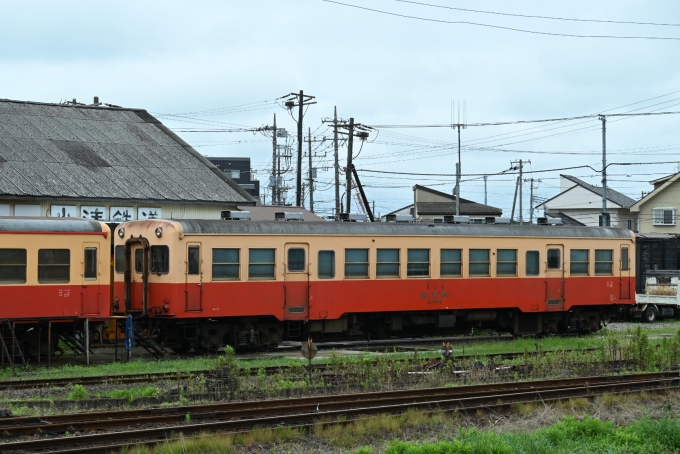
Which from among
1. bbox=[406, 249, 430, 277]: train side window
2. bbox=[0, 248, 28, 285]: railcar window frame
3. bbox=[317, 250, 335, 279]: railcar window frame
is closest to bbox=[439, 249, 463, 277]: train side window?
bbox=[406, 249, 430, 277]: train side window

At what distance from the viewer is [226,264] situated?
20250 millimetres

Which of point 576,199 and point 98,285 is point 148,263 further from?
point 576,199

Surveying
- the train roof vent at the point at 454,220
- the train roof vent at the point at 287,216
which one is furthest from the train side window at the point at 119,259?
the train roof vent at the point at 454,220

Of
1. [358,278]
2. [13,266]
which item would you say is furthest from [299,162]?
[13,266]

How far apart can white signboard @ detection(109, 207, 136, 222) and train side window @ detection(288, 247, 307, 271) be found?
10.0 meters

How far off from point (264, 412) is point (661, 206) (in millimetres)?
49655

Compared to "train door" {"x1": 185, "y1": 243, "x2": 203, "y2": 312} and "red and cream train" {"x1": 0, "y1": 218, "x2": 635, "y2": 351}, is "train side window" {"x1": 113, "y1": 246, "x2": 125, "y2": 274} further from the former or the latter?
"train door" {"x1": 185, "y1": 243, "x2": 203, "y2": 312}

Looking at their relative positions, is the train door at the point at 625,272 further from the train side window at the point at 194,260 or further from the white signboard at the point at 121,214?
the white signboard at the point at 121,214

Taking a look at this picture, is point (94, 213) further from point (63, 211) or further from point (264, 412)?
point (264, 412)

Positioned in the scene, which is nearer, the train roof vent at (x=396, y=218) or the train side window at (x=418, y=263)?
the train side window at (x=418, y=263)

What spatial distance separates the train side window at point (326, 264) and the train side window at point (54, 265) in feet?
19.1

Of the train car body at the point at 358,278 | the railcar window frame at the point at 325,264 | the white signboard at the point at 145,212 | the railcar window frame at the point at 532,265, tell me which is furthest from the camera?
the white signboard at the point at 145,212

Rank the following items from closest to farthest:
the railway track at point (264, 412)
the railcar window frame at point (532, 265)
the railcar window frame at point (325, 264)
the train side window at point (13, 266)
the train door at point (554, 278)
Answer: the railway track at point (264, 412) → the train side window at point (13, 266) → the railcar window frame at point (325, 264) → the railcar window frame at point (532, 265) → the train door at point (554, 278)

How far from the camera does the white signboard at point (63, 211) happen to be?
91.7 feet
